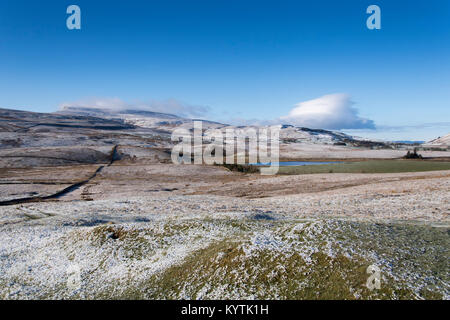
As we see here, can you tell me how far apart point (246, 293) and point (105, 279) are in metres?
6.95

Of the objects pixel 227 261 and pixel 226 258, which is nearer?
pixel 227 261

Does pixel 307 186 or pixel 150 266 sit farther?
pixel 307 186

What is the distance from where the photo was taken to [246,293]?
9922mm

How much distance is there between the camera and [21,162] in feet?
259

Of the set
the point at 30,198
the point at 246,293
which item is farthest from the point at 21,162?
the point at 246,293
